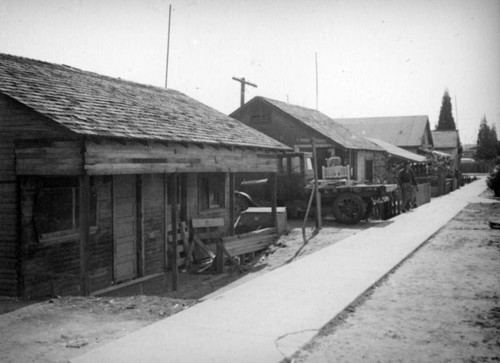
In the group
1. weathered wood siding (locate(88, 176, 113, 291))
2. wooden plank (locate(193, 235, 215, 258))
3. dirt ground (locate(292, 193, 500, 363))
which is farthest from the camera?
wooden plank (locate(193, 235, 215, 258))

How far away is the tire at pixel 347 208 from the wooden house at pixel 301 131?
6041 millimetres

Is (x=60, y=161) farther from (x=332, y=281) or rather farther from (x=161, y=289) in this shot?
(x=332, y=281)

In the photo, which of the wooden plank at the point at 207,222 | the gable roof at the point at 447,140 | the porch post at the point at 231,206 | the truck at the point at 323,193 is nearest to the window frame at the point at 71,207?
the wooden plank at the point at 207,222

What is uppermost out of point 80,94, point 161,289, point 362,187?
point 80,94

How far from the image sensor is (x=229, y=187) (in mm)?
14883

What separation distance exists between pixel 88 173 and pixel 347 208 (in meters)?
11.7

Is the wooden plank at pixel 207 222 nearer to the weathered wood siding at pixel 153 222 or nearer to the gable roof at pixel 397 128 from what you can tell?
the weathered wood siding at pixel 153 222

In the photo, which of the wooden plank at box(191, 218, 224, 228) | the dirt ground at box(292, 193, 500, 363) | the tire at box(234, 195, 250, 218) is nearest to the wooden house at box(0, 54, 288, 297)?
the wooden plank at box(191, 218, 224, 228)

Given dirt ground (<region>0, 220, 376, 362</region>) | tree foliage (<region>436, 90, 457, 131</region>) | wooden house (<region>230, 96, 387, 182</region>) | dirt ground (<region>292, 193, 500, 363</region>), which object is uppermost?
tree foliage (<region>436, 90, 457, 131</region>)

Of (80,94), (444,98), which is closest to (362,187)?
(80,94)

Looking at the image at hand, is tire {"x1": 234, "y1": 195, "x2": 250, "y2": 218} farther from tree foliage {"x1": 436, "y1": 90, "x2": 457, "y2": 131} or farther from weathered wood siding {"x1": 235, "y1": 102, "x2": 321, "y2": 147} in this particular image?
tree foliage {"x1": 436, "y1": 90, "x2": 457, "y2": 131}

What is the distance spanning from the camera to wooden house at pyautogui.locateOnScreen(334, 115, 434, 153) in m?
48.1

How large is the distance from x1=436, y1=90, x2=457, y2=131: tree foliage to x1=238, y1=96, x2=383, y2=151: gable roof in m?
62.1

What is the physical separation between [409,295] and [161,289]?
5.19m
